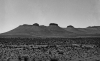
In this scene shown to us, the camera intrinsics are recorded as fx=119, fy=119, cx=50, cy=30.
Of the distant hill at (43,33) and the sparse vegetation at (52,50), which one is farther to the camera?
the distant hill at (43,33)

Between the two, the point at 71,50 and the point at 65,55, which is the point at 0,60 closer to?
the point at 65,55

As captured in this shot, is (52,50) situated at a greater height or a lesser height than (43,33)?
lesser

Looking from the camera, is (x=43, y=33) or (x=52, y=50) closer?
(x=52, y=50)

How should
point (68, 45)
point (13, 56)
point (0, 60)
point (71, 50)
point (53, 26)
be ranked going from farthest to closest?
point (53, 26), point (68, 45), point (71, 50), point (13, 56), point (0, 60)

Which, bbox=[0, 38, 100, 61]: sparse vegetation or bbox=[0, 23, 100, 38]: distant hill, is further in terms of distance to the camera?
bbox=[0, 23, 100, 38]: distant hill

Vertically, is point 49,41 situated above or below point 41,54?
above

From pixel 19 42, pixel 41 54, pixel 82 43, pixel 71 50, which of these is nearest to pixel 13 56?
pixel 41 54

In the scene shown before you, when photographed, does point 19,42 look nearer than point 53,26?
Yes

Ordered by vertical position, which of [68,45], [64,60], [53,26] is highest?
[53,26]

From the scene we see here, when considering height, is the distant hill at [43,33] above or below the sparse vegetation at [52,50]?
above

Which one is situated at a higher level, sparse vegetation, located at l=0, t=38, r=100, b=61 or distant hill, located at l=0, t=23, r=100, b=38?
distant hill, located at l=0, t=23, r=100, b=38

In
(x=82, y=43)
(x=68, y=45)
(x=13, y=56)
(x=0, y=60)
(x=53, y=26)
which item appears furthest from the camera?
(x=53, y=26)
